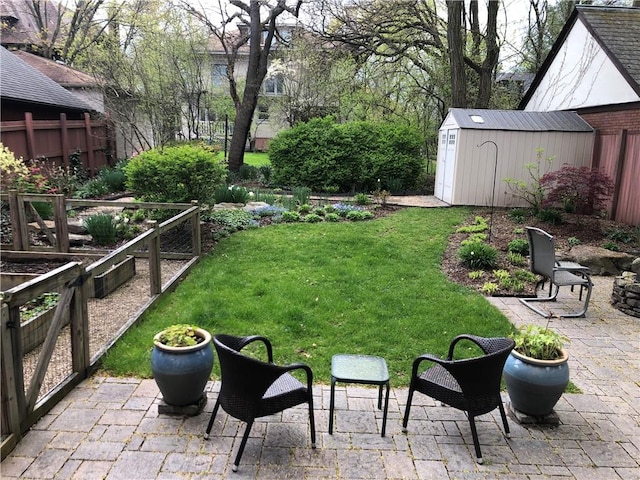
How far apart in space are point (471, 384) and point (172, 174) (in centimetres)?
653

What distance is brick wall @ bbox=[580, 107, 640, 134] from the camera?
33.1 ft

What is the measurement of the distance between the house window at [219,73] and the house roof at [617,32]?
14.7m

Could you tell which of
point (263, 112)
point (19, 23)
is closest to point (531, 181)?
point (263, 112)

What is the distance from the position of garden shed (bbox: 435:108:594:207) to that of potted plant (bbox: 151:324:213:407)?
1002 centimetres

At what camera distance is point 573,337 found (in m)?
5.16

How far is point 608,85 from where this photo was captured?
10.9 meters

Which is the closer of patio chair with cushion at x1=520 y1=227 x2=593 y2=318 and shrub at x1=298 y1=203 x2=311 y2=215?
patio chair with cushion at x1=520 y1=227 x2=593 y2=318

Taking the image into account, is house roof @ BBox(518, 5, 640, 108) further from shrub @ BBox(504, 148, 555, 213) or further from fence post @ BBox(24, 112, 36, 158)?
fence post @ BBox(24, 112, 36, 158)

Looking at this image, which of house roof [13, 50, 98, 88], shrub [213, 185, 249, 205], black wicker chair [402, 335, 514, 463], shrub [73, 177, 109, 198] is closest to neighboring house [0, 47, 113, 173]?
shrub [73, 177, 109, 198]

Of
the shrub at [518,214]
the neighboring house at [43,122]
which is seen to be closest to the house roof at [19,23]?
the neighboring house at [43,122]

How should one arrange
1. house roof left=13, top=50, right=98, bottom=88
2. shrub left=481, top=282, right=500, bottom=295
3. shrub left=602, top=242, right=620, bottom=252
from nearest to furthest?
shrub left=481, top=282, right=500, bottom=295 < shrub left=602, top=242, right=620, bottom=252 < house roof left=13, top=50, right=98, bottom=88

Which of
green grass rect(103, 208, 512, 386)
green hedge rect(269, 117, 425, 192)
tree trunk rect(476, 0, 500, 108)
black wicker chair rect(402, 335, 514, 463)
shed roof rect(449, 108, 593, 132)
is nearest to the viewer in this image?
black wicker chair rect(402, 335, 514, 463)

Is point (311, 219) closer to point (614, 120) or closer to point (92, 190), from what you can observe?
point (92, 190)

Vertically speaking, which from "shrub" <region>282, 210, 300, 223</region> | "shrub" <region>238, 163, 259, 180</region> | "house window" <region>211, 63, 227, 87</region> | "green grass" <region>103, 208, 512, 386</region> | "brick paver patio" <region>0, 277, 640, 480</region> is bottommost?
"brick paver patio" <region>0, 277, 640, 480</region>
